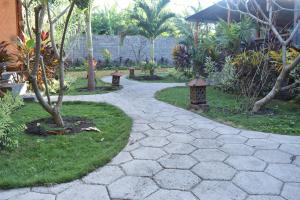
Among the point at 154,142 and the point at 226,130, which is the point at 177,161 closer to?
the point at 154,142

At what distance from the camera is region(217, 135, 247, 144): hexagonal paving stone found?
4.36 m

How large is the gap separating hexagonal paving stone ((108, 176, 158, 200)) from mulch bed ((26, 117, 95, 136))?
5.88ft

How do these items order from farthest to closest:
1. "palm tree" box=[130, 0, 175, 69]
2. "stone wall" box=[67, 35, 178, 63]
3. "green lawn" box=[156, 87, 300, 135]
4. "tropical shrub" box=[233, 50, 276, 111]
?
1. "stone wall" box=[67, 35, 178, 63]
2. "palm tree" box=[130, 0, 175, 69]
3. "tropical shrub" box=[233, 50, 276, 111]
4. "green lawn" box=[156, 87, 300, 135]

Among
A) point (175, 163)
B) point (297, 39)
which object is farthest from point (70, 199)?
point (297, 39)

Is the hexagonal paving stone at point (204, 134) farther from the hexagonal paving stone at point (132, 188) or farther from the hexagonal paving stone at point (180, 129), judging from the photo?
the hexagonal paving stone at point (132, 188)

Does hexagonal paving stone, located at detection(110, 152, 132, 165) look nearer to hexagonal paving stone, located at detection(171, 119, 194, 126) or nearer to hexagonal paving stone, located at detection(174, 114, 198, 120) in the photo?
hexagonal paving stone, located at detection(171, 119, 194, 126)

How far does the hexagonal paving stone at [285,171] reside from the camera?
125 inches

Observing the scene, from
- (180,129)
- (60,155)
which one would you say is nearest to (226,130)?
(180,129)

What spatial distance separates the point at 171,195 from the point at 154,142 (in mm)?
1537

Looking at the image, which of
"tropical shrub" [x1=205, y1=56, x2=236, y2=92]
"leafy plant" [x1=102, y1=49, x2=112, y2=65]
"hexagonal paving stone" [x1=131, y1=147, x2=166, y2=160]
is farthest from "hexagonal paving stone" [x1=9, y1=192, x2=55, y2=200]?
"leafy plant" [x1=102, y1=49, x2=112, y2=65]

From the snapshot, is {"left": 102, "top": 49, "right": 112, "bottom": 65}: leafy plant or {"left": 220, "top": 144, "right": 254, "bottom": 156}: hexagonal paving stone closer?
{"left": 220, "top": 144, "right": 254, "bottom": 156}: hexagonal paving stone

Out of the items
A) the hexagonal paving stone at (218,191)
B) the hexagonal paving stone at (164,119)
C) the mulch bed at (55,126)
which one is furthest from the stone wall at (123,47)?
the hexagonal paving stone at (218,191)

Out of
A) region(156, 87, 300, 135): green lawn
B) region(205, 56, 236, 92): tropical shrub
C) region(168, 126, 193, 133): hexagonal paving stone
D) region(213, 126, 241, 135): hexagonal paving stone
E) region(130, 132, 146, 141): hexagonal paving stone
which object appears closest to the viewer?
region(130, 132, 146, 141): hexagonal paving stone

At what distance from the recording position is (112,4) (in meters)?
25.6
